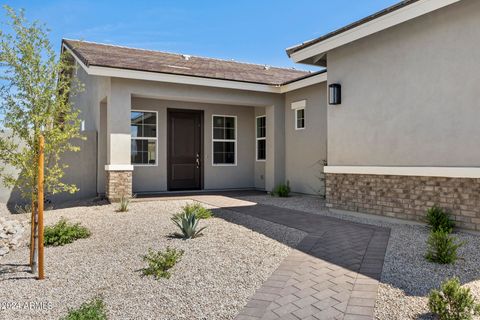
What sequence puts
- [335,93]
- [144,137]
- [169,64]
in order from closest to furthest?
[335,93] → [169,64] → [144,137]

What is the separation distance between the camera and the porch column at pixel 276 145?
1225 cm

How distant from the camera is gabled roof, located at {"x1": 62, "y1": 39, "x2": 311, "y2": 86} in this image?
997 centimetres

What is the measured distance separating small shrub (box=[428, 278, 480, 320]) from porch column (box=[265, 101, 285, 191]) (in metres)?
9.10

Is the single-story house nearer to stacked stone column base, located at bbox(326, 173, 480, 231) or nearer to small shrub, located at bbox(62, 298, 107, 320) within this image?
stacked stone column base, located at bbox(326, 173, 480, 231)

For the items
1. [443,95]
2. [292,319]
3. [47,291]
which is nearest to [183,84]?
[443,95]

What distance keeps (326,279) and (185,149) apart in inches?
372

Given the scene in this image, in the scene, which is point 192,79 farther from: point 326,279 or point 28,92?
point 326,279

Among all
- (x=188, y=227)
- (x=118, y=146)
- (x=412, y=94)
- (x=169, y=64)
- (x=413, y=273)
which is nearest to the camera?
(x=413, y=273)

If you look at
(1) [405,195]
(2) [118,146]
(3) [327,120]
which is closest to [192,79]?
(2) [118,146]

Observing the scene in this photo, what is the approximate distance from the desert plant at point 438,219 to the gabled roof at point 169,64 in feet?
20.1

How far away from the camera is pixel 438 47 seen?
21.0ft

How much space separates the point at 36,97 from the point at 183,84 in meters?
6.53

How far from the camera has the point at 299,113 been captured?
11992 mm

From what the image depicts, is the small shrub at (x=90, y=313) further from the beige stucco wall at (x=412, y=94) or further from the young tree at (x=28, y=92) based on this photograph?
the beige stucco wall at (x=412, y=94)
